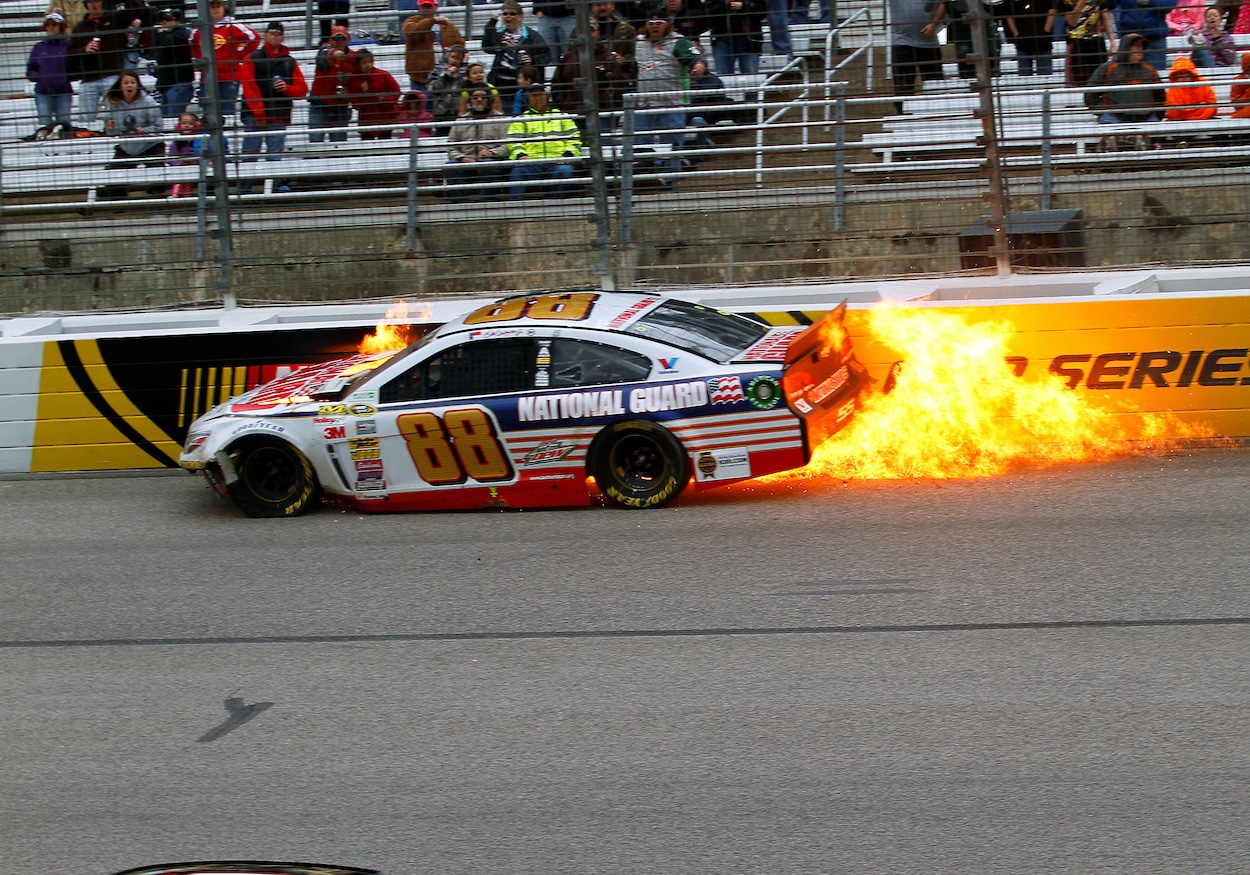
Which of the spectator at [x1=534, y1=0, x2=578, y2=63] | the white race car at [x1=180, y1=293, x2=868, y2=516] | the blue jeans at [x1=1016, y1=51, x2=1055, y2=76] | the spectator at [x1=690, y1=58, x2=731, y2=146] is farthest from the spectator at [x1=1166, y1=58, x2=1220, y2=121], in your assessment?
the spectator at [x1=534, y1=0, x2=578, y2=63]

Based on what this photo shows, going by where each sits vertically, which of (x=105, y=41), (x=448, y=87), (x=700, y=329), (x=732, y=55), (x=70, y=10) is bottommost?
(x=700, y=329)

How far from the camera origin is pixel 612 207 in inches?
438

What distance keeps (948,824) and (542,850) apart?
1.32 meters

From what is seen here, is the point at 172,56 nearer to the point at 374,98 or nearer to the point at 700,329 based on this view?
the point at 374,98

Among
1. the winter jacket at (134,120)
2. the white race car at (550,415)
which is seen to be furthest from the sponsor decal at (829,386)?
the winter jacket at (134,120)

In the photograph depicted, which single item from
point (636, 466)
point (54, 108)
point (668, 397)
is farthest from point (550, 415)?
point (54, 108)

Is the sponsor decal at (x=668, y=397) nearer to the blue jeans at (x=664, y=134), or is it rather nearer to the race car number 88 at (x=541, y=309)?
the race car number 88 at (x=541, y=309)

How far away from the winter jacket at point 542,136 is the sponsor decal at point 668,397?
328cm

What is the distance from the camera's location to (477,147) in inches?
442

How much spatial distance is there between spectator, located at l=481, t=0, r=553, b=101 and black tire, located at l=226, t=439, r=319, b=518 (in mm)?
3719

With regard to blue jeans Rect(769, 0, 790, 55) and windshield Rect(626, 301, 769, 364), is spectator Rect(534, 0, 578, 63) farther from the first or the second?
windshield Rect(626, 301, 769, 364)

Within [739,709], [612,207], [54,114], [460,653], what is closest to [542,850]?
[739,709]

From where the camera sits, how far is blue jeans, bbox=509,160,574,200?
1109 centimetres

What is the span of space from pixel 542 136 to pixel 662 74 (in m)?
1.09
